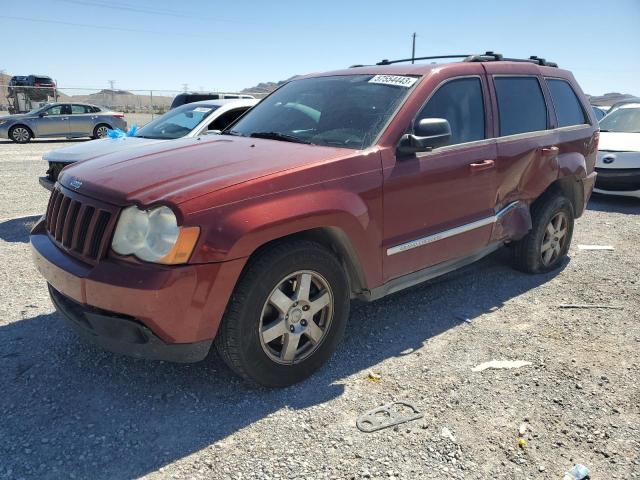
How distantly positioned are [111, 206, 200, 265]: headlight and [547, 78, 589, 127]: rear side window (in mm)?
3967

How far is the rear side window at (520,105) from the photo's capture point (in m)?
4.31

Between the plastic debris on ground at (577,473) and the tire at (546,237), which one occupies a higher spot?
the tire at (546,237)

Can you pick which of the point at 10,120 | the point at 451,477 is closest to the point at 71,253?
the point at 451,477

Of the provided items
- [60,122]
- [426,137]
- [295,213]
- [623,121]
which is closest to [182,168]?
[295,213]

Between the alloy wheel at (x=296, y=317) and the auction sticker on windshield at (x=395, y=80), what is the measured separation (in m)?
1.59

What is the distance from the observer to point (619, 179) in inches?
325

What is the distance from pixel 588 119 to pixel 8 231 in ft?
21.7

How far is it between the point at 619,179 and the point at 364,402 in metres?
7.23

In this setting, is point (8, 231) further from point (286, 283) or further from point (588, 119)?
point (588, 119)

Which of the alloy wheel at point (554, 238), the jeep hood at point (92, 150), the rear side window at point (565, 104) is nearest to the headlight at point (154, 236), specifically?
the alloy wheel at point (554, 238)

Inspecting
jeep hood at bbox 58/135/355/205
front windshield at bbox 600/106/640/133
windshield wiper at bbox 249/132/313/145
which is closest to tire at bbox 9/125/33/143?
jeep hood at bbox 58/135/355/205

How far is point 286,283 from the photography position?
2934 millimetres

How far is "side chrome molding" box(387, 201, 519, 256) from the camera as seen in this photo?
3.41m

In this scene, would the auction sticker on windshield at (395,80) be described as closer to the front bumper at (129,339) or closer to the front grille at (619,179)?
the front bumper at (129,339)
